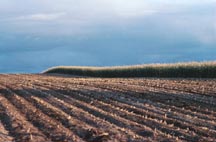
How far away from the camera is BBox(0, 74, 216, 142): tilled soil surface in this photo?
Answer: 12497 millimetres

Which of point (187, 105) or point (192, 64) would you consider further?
point (192, 64)

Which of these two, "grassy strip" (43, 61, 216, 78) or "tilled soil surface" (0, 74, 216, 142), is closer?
"tilled soil surface" (0, 74, 216, 142)

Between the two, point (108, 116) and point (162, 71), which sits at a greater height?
point (162, 71)

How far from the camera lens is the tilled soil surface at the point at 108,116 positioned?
1250 cm

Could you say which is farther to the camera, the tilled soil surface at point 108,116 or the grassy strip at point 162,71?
the grassy strip at point 162,71

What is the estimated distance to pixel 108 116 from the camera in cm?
1507

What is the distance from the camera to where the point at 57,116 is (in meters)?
15.5

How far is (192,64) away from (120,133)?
3030 centimetres

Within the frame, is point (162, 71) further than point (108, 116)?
Yes

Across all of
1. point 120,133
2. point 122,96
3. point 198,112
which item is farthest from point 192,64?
point 120,133

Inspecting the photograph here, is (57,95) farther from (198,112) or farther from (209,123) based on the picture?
(209,123)

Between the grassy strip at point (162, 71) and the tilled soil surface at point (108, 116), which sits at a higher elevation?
the grassy strip at point (162, 71)

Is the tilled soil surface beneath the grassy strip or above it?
beneath

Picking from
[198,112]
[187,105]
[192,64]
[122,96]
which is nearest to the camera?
[198,112]
